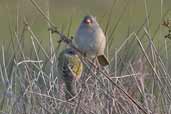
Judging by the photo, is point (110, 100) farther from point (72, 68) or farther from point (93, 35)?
point (72, 68)

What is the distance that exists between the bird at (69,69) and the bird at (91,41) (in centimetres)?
25

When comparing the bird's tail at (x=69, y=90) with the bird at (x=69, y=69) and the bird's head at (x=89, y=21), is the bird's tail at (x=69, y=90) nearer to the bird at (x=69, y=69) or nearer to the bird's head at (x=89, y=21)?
the bird at (x=69, y=69)

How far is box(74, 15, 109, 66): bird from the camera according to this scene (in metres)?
6.41

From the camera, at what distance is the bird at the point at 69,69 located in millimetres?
6952

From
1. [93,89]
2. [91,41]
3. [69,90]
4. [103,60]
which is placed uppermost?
[91,41]

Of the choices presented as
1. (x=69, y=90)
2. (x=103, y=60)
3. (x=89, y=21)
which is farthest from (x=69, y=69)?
(x=103, y=60)

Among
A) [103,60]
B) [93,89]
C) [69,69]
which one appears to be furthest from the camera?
[69,69]

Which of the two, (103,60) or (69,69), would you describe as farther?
(69,69)

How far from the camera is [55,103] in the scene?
6.46 m

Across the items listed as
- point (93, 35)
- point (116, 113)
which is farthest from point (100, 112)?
point (93, 35)

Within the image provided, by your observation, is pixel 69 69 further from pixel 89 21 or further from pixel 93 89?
pixel 93 89

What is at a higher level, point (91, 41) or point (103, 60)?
point (91, 41)

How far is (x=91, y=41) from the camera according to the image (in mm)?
6527

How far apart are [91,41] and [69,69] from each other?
0.67 m
